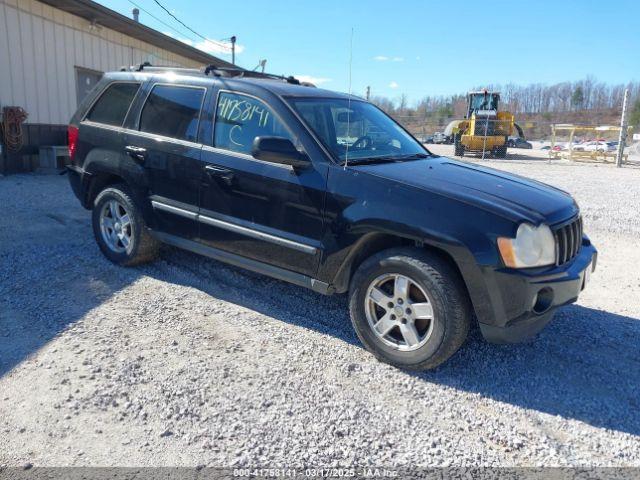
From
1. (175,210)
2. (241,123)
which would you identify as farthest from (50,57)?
(241,123)

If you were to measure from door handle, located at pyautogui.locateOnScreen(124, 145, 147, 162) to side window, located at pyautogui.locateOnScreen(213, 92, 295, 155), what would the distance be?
0.84 m

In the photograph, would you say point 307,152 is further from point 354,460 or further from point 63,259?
point 63,259

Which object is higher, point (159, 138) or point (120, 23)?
point (120, 23)

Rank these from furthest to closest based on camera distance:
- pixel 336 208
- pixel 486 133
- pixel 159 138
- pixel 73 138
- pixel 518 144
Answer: pixel 518 144, pixel 486 133, pixel 73 138, pixel 159 138, pixel 336 208

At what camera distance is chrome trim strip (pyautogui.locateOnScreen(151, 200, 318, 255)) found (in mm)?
3754

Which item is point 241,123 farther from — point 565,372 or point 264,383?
point 565,372

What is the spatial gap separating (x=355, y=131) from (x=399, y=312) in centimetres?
164

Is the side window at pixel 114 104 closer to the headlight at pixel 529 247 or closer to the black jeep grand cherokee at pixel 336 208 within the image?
the black jeep grand cherokee at pixel 336 208

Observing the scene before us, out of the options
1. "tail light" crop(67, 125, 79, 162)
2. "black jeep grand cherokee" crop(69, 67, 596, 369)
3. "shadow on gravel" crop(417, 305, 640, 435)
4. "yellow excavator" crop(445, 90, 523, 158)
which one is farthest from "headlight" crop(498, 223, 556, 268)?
"yellow excavator" crop(445, 90, 523, 158)

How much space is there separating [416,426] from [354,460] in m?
0.48

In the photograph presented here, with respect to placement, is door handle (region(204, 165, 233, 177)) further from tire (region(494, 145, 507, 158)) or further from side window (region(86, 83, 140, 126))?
tire (region(494, 145, 507, 158))

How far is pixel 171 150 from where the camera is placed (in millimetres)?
4461

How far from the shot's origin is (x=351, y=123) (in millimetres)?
4324

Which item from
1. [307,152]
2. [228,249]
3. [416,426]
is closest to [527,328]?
[416,426]
